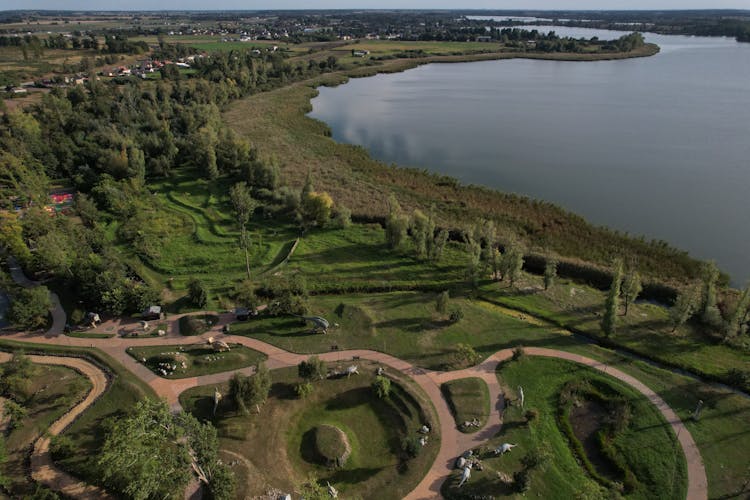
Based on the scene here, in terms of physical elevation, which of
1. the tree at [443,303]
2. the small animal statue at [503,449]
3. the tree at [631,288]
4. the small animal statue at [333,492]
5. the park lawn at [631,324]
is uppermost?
the tree at [631,288]

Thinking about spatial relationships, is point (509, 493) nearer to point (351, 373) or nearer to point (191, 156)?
point (351, 373)

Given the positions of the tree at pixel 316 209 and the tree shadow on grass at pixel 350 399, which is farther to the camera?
the tree at pixel 316 209

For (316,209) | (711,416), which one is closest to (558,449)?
(711,416)

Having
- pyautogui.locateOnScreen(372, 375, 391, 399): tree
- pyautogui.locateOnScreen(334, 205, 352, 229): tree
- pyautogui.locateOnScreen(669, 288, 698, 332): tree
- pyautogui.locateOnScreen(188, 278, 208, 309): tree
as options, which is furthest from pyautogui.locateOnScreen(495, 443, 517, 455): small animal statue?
pyautogui.locateOnScreen(334, 205, 352, 229): tree

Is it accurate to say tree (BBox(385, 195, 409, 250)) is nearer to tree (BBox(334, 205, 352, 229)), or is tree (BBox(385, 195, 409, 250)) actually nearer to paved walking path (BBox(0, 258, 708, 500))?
tree (BBox(334, 205, 352, 229))

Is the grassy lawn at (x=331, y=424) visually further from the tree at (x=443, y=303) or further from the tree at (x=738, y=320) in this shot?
the tree at (x=738, y=320)

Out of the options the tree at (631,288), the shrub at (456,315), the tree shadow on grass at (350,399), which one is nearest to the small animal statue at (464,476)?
the tree shadow on grass at (350,399)

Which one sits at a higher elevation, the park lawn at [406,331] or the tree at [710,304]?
the tree at [710,304]
